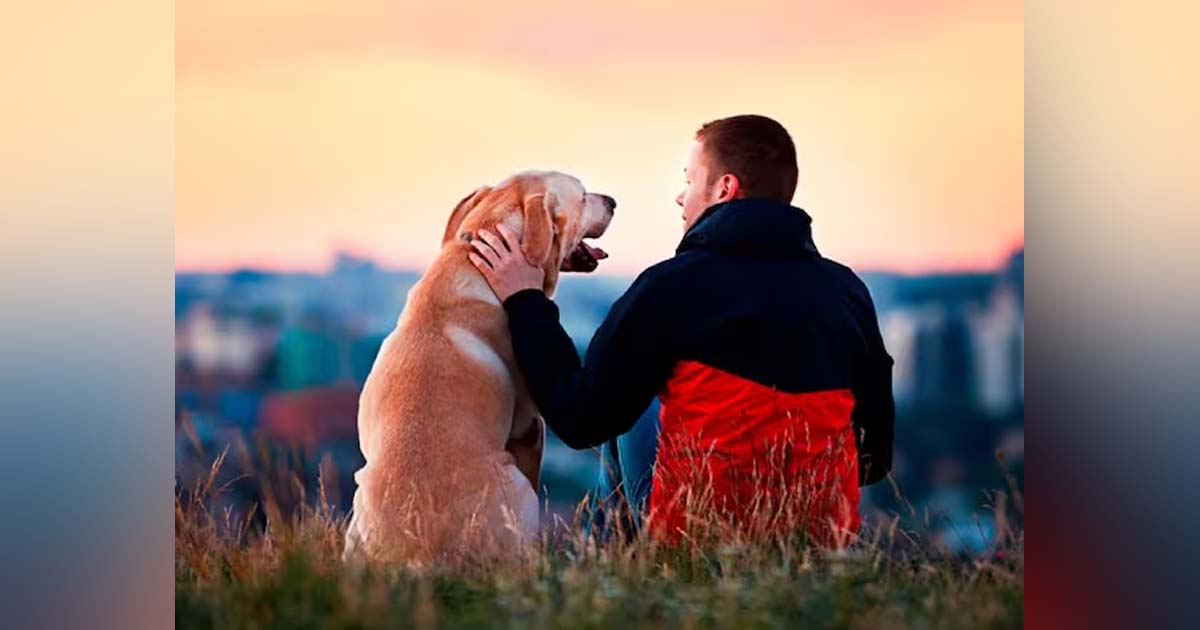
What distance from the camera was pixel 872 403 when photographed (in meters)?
4.30

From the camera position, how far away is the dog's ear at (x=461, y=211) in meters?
4.33

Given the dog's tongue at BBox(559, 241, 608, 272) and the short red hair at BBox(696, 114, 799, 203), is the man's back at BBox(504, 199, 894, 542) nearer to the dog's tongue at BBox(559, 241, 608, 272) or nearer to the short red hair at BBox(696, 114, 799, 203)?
the short red hair at BBox(696, 114, 799, 203)

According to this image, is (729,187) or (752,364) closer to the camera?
(752,364)

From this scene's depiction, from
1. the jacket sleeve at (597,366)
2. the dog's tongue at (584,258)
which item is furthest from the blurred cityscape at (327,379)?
the jacket sleeve at (597,366)

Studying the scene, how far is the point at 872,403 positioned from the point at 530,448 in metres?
1.11

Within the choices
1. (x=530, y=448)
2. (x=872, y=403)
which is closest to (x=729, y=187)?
(x=872, y=403)

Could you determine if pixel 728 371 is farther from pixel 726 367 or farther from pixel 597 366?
pixel 597 366

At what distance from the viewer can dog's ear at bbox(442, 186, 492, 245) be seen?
433 cm

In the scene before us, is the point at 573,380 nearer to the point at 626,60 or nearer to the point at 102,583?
the point at 626,60

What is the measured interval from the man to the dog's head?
0.20 m

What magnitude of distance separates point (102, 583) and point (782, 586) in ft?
7.52

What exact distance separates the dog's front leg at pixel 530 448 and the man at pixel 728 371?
164 millimetres

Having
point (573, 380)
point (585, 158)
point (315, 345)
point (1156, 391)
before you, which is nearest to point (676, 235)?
point (585, 158)

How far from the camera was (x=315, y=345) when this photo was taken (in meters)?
4.41
